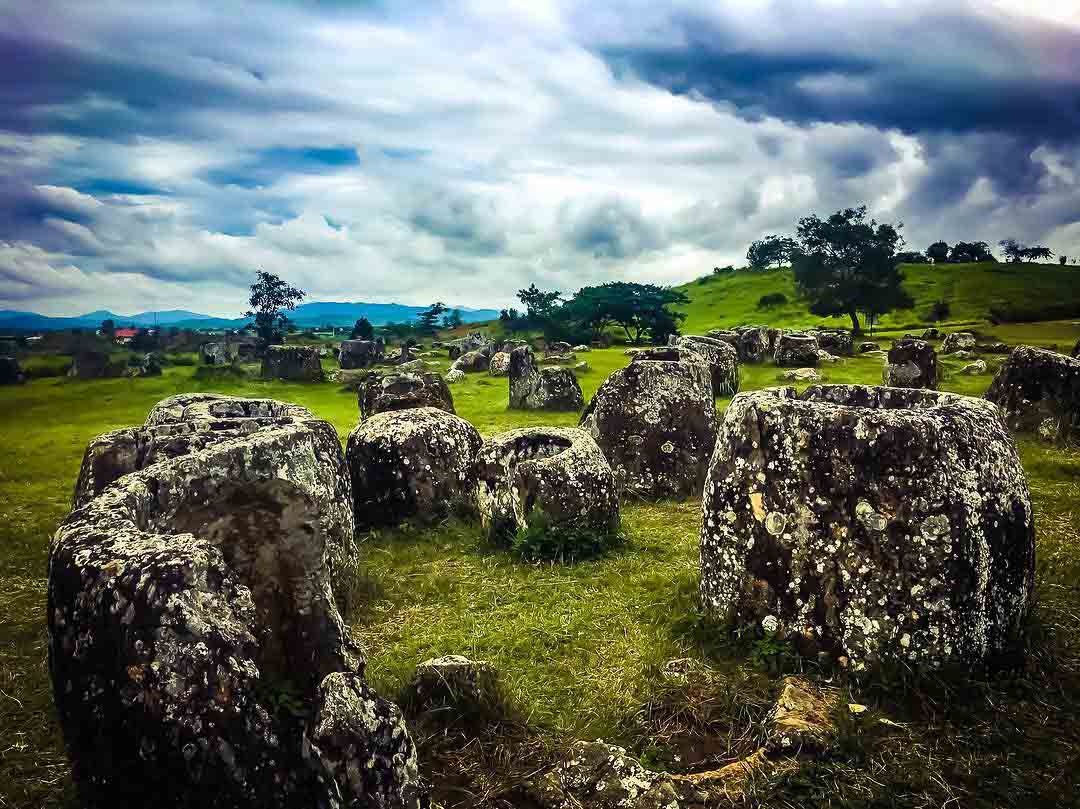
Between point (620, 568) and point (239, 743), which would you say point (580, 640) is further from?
point (239, 743)

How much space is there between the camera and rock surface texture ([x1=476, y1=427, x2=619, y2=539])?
9422 millimetres

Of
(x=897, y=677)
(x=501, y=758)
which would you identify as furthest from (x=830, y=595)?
(x=501, y=758)

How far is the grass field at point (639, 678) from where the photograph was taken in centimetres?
464

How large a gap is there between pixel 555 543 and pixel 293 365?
28.7m

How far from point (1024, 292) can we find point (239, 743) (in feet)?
281

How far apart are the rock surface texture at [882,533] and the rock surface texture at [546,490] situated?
3.32 meters

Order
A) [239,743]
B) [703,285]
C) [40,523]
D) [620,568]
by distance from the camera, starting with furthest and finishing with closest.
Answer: [703,285] → [40,523] → [620,568] → [239,743]

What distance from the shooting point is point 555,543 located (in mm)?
9156

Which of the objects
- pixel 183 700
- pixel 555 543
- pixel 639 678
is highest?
pixel 183 700

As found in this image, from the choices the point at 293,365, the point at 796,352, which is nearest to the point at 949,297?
the point at 796,352

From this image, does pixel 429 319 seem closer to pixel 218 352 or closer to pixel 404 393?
pixel 218 352

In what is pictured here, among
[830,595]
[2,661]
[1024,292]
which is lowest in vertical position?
[2,661]

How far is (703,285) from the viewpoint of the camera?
118 m

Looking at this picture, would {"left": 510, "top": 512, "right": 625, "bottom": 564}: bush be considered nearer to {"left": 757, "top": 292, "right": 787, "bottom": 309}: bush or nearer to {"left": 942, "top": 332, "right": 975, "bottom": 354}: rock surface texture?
{"left": 942, "top": 332, "right": 975, "bottom": 354}: rock surface texture
